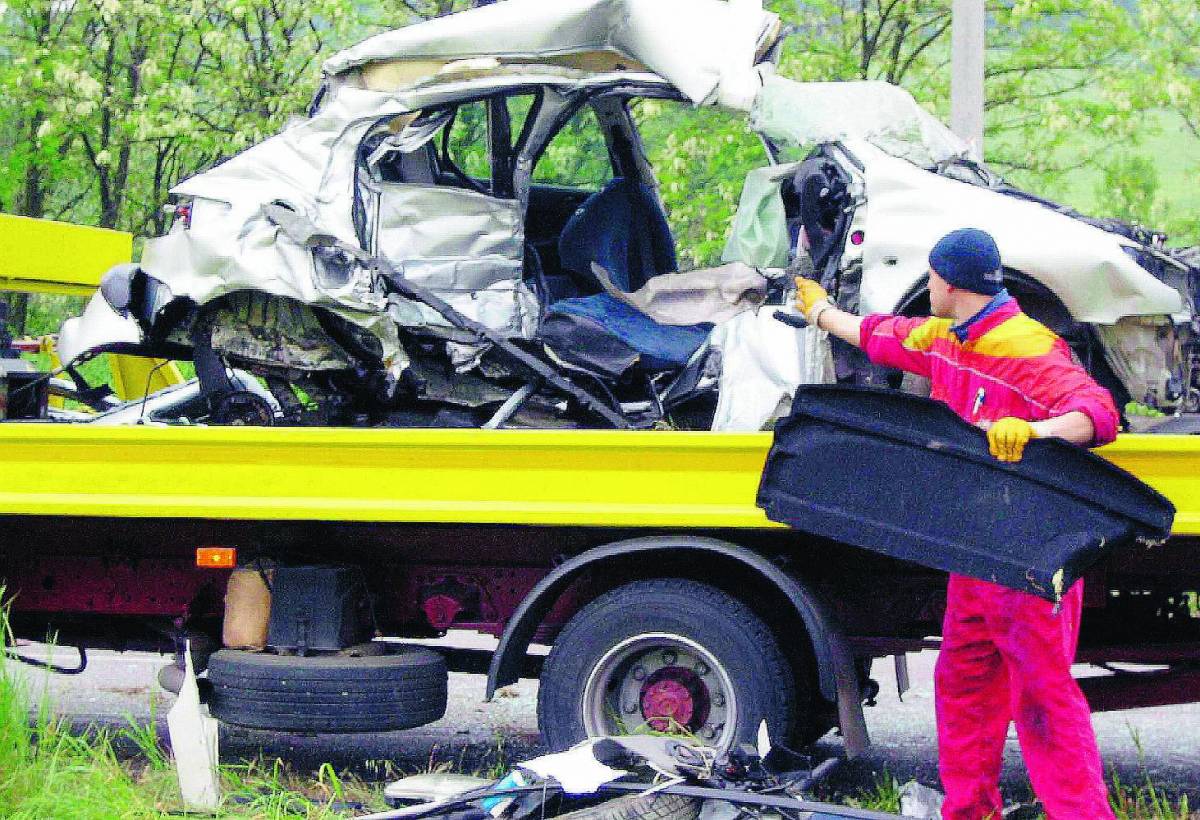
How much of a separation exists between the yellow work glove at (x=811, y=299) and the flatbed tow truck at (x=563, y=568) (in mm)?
422

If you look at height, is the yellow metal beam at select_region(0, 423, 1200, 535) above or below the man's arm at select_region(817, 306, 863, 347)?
below

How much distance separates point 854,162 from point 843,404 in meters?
1.47

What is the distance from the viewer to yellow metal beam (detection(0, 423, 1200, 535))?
177 inches

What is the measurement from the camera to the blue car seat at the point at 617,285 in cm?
548

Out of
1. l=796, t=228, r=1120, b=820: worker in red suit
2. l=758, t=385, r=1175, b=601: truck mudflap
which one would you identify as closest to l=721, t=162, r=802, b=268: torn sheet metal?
l=796, t=228, r=1120, b=820: worker in red suit

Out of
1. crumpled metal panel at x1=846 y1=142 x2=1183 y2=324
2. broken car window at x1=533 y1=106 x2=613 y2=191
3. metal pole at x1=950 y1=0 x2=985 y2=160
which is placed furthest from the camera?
metal pole at x1=950 y1=0 x2=985 y2=160

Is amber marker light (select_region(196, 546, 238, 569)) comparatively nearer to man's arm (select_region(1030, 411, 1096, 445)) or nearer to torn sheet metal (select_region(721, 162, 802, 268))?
torn sheet metal (select_region(721, 162, 802, 268))

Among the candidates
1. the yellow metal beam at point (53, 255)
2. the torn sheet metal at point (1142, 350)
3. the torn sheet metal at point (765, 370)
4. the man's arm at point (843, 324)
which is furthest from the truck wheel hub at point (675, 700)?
the yellow metal beam at point (53, 255)

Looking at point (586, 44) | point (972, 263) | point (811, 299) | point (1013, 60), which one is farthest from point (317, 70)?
point (972, 263)

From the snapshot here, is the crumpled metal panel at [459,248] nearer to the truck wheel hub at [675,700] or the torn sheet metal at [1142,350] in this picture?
the truck wheel hub at [675,700]

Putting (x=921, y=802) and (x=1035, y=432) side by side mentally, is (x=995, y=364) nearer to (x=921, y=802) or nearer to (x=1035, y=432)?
(x=1035, y=432)

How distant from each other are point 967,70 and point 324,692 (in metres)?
6.47

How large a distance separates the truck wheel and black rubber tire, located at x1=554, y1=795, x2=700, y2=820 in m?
0.65

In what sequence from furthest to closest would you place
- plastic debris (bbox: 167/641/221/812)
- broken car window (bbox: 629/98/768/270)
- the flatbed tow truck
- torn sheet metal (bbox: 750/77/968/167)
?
1. broken car window (bbox: 629/98/768/270)
2. torn sheet metal (bbox: 750/77/968/167)
3. plastic debris (bbox: 167/641/221/812)
4. the flatbed tow truck
